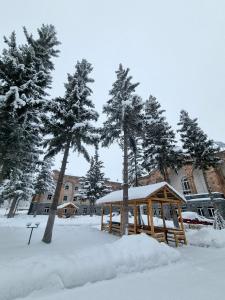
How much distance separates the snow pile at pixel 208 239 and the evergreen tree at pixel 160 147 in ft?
21.9

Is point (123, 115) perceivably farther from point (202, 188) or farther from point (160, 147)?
point (202, 188)

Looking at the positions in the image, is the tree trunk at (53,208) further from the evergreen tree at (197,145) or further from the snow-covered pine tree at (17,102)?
the evergreen tree at (197,145)

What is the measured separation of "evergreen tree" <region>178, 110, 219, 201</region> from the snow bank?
1595 centimetres

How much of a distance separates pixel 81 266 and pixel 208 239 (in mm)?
10539

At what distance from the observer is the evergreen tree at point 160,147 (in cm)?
1875

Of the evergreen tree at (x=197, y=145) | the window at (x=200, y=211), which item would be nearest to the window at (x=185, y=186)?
the window at (x=200, y=211)

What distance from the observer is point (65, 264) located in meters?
5.39

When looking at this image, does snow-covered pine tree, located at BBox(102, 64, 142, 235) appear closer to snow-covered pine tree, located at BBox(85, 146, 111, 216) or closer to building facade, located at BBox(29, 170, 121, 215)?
snow-covered pine tree, located at BBox(85, 146, 111, 216)

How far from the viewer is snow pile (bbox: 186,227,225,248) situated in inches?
446

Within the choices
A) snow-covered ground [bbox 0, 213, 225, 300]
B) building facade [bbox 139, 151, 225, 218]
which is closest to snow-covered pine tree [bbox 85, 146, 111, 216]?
building facade [bbox 139, 151, 225, 218]

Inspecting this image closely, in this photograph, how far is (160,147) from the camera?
1852cm

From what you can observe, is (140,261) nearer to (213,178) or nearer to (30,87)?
(30,87)

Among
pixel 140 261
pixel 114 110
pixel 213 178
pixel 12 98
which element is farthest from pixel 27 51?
pixel 213 178

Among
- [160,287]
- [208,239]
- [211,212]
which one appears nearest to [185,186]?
[211,212]
